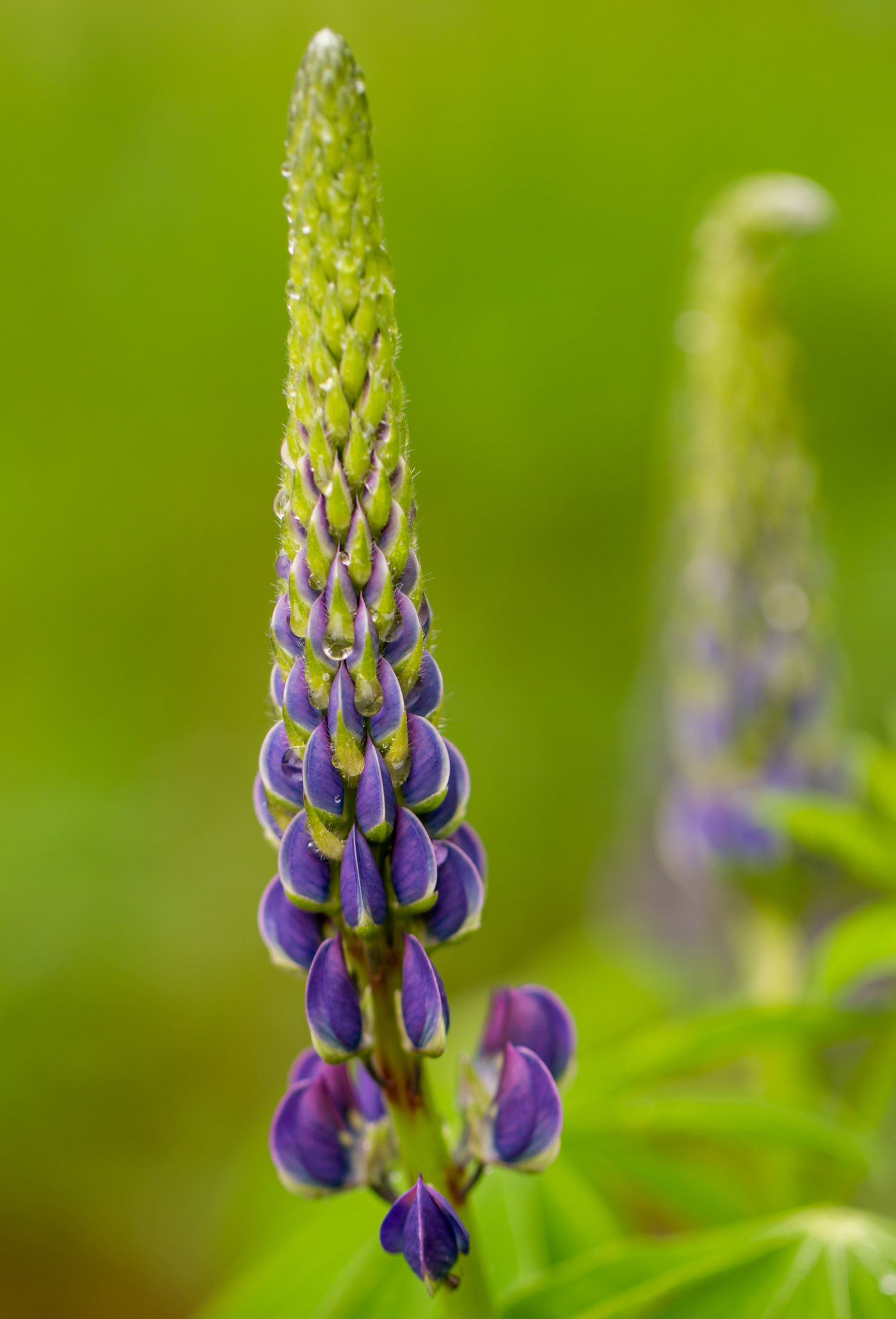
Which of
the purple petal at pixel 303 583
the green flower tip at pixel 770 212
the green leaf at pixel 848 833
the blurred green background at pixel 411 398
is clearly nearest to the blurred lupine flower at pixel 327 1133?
the purple petal at pixel 303 583

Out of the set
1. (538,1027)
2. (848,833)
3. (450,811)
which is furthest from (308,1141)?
(848,833)

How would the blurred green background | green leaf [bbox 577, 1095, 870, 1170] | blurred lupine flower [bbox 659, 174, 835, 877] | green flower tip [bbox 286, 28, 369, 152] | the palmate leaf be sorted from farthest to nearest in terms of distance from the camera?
the blurred green background, blurred lupine flower [bbox 659, 174, 835, 877], green leaf [bbox 577, 1095, 870, 1170], the palmate leaf, green flower tip [bbox 286, 28, 369, 152]

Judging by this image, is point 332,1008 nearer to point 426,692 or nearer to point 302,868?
point 302,868

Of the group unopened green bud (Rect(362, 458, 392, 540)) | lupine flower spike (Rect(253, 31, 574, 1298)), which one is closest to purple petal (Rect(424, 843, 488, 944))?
lupine flower spike (Rect(253, 31, 574, 1298))

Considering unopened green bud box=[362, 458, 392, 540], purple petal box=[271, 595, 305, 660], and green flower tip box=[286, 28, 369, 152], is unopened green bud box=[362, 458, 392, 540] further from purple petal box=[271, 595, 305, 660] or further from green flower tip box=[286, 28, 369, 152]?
green flower tip box=[286, 28, 369, 152]

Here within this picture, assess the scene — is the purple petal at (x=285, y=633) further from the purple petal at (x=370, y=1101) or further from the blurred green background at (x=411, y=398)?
the blurred green background at (x=411, y=398)

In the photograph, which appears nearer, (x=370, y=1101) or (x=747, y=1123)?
(x=370, y=1101)
